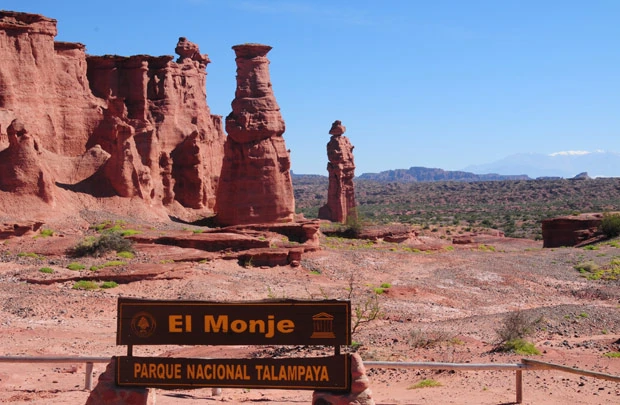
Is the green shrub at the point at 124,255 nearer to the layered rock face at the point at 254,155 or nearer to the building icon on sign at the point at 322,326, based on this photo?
the layered rock face at the point at 254,155

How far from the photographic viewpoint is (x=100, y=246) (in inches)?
1122

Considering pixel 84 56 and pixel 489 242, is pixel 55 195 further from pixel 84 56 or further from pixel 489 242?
pixel 489 242

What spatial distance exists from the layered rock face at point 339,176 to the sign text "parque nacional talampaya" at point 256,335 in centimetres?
5321

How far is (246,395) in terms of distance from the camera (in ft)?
39.3

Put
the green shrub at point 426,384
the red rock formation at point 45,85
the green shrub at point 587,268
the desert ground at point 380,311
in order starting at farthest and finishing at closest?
the red rock formation at point 45,85, the green shrub at point 587,268, the green shrub at point 426,384, the desert ground at point 380,311

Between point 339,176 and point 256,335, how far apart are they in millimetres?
54146

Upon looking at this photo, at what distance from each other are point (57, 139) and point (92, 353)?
1030 inches

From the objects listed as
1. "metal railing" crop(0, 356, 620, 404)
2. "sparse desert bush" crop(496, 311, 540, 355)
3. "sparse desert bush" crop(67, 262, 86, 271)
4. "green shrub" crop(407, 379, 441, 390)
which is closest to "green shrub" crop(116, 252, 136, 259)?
"sparse desert bush" crop(67, 262, 86, 271)

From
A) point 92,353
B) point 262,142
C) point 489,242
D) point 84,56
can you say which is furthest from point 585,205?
point 92,353

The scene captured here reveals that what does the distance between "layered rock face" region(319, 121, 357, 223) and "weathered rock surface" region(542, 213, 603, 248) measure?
1593cm

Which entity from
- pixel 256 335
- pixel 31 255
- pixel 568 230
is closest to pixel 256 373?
pixel 256 335

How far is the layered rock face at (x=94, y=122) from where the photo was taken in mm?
36156

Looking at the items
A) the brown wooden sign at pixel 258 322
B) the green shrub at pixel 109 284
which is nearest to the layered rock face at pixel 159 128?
the green shrub at pixel 109 284

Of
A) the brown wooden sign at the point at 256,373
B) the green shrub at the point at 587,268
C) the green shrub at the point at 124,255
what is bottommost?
the green shrub at the point at 587,268
